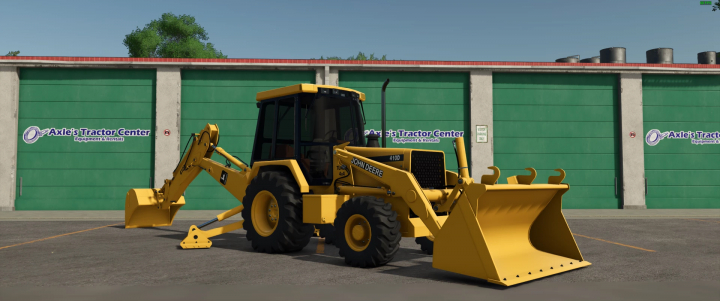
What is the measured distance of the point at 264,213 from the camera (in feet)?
27.9

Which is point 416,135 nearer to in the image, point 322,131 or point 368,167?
point 322,131

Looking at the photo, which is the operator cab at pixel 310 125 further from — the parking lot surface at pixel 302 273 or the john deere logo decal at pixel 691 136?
the john deere logo decal at pixel 691 136

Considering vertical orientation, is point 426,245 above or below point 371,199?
below

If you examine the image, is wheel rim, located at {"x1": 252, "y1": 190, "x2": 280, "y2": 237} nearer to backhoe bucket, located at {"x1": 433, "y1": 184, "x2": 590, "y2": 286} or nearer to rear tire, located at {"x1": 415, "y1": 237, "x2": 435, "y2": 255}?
rear tire, located at {"x1": 415, "y1": 237, "x2": 435, "y2": 255}

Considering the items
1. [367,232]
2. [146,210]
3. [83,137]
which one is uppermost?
[83,137]

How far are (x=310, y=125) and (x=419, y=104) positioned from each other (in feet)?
34.8

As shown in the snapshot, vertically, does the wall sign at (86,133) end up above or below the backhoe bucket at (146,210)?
above

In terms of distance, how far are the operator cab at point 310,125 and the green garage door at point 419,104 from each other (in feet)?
31.2

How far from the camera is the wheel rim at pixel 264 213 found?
8.36 meters

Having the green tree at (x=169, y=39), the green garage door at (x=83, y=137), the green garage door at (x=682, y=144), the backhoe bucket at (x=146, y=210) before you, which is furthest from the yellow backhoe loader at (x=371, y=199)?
the green tree at (x=169, y=39)

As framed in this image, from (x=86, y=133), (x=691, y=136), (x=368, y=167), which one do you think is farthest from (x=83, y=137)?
(x=691, y=136)

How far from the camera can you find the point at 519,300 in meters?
4.95

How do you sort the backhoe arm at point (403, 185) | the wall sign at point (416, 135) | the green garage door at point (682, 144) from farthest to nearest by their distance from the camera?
the green garage door at point (682, 144) < the wall sign at point (416, 135) < the backhoe arm at point (403, 185)

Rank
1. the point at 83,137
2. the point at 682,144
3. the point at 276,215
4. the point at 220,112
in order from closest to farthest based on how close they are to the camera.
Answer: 1. the point at 276,215
2. the point at 83,137
3. the point at 220,112
4. the point at 682,144
